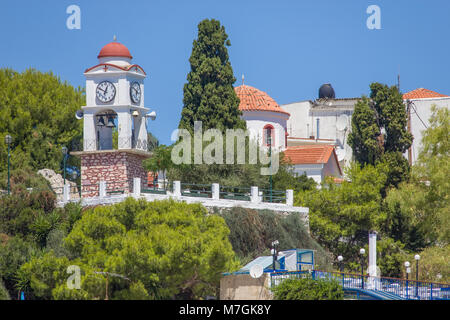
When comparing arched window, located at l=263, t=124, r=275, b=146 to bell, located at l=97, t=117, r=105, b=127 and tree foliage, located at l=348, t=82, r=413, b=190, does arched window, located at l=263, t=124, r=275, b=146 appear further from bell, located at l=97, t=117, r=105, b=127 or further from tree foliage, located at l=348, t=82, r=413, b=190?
bell, located at l=97, t=117, r=105, b=127

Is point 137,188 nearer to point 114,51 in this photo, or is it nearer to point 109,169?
point 109,169

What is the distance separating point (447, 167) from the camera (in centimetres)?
4962

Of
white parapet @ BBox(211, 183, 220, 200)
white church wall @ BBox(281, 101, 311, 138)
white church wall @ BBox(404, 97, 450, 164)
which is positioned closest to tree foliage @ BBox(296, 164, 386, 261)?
white parapet @ BBox(211, 183, 220, 200)

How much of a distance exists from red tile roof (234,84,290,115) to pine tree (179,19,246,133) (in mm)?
12252

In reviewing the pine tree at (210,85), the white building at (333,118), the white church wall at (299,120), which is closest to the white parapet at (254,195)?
the pine tree at (210,85)

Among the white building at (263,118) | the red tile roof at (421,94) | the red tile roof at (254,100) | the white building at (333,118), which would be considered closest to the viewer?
the white building at (263,118)

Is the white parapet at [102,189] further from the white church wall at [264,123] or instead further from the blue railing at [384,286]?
the white church wall at [264,123]

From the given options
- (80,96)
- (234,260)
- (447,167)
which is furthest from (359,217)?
(80,96)

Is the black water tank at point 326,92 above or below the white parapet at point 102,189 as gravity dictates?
above

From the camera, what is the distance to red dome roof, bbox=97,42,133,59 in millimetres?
48062

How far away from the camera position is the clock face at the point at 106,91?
155 ft

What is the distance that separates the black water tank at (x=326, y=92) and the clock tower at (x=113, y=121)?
114 feet

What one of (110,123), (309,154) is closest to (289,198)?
(110,123)

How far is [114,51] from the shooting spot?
48062 mm
